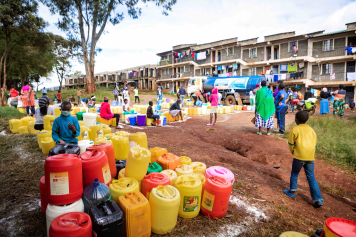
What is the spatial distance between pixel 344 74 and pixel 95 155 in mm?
29198

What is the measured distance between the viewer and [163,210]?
7.30ft

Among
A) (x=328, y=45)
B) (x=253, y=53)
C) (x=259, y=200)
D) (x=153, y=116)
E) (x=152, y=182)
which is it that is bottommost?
(x=259, y=200)

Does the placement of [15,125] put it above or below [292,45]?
below

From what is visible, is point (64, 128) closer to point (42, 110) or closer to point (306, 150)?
point (42, 110)

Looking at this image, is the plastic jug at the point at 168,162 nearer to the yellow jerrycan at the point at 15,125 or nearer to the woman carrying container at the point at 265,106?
the woman carrying container at the point at 265,106

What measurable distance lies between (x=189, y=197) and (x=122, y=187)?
0.85 meters

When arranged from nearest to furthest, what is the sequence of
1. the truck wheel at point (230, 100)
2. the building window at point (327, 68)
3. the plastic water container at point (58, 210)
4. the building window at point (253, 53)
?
the plastic water container at point (58, 210)
the truck wheel at point (230, 100)
the building window at point (327, 68)
the building window at point (253, 53)

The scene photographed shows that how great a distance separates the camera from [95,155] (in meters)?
2.53

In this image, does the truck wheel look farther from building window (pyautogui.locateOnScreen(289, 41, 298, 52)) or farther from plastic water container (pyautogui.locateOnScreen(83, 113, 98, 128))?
plastic water container (pyautogui.locateOnScreen(83, 113, 98, 128))

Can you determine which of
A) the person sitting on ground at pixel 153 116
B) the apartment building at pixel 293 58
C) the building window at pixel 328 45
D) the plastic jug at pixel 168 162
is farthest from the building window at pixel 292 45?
the plastic jug at pixel 168 162

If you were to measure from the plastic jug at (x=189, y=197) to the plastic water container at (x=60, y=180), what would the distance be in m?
1.24

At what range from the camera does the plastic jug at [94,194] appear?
7.26 ft

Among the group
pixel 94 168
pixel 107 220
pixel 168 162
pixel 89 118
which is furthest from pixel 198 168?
pixel 89 118

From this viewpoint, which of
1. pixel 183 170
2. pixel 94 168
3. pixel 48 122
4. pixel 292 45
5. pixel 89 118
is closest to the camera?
pixel 94 168
